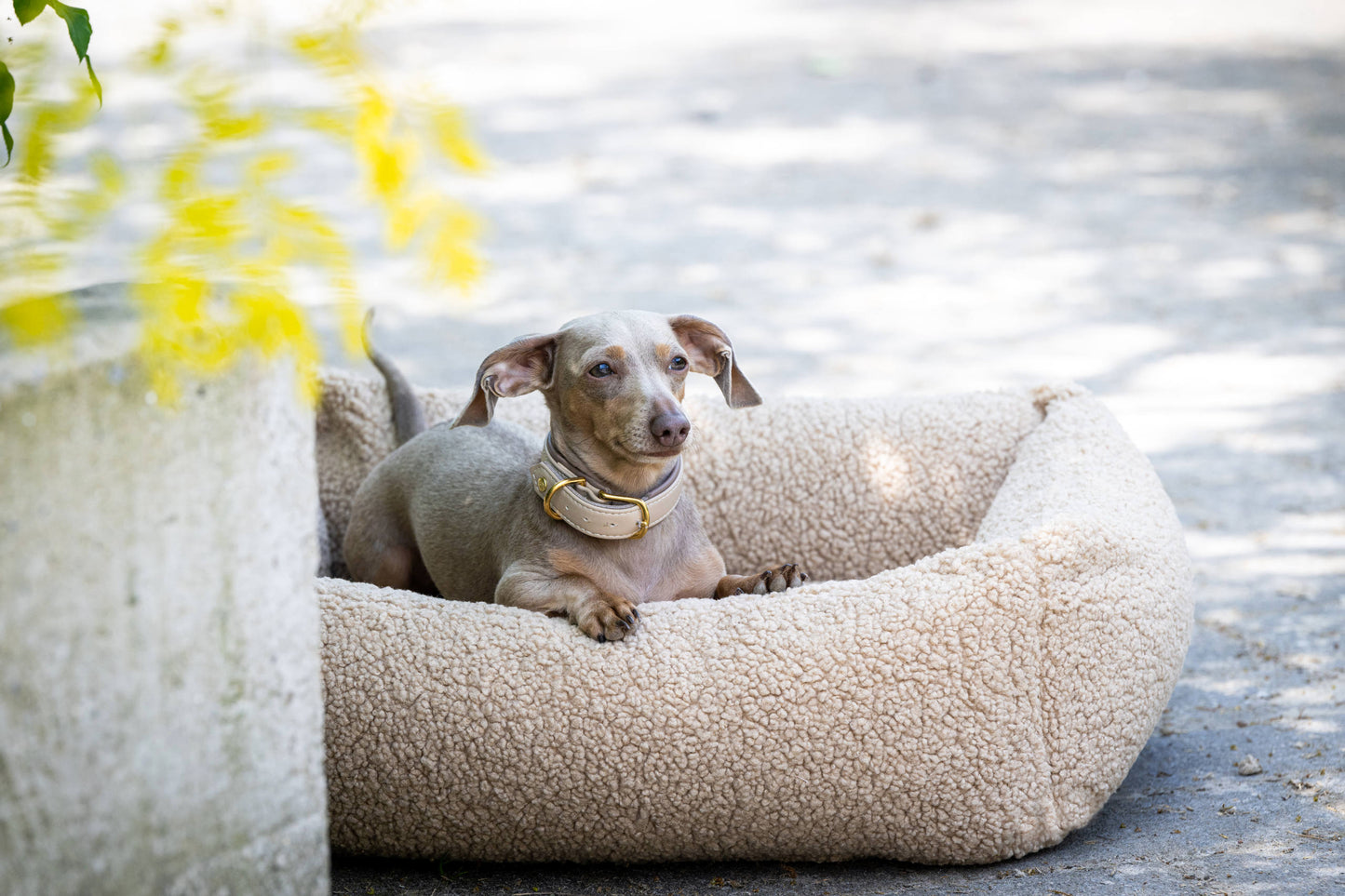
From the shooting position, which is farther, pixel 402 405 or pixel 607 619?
pixel 402 405

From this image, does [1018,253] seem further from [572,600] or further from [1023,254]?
[572,600]

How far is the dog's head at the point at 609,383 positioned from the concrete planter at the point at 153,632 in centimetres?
100

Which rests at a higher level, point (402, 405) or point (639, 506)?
point (639, 506)

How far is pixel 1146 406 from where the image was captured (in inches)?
199

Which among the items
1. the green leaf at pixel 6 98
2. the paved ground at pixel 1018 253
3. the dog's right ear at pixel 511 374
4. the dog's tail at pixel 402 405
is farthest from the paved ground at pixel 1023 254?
the green leaf at pixel 6 98

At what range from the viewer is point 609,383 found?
2715 millimetres

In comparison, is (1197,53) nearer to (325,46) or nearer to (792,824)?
(792,824)

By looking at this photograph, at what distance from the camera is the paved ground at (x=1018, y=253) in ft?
8.63

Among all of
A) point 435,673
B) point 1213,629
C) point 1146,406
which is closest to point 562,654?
point 435,673

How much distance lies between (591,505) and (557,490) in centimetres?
9

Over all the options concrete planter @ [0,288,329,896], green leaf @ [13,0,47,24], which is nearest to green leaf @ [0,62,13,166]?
green leaf @ [13,0,47,24]

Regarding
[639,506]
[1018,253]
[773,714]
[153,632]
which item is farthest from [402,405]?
[1018,253]

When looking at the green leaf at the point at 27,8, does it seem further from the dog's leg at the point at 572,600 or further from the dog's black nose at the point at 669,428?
the dog's leg at the point at 572,600

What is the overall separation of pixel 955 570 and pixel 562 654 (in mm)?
805
